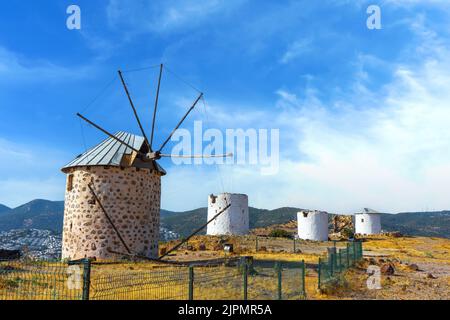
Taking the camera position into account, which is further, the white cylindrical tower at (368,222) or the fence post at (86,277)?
the white cylindrical tower at (368,222)

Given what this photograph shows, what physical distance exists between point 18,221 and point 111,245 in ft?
383

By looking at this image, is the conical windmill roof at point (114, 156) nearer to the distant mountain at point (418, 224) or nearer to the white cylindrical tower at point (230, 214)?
the white cylindrical tower at point (230, 214)

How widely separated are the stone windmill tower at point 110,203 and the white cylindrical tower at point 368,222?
4499cm

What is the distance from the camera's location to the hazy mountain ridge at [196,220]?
103 metres

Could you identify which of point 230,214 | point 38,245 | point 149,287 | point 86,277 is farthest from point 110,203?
point 38,245

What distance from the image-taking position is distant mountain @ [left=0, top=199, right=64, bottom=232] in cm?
11499

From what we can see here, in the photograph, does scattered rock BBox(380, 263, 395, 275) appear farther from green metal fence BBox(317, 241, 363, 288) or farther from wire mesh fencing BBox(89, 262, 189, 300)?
wire mesh fencing BBox(89, 262, 189, 300)

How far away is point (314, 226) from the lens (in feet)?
155

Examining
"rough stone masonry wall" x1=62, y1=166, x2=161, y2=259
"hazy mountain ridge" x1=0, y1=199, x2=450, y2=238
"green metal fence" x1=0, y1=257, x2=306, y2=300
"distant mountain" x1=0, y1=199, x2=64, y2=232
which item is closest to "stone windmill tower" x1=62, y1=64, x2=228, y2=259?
"rough stone masonry wall" x1=62, y1=166, x2=161, y2=259

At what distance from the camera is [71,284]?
11.8m

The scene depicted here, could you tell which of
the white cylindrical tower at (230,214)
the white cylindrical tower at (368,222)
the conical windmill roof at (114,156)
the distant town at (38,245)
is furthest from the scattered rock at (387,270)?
the white cylindrical tower at (368,222)

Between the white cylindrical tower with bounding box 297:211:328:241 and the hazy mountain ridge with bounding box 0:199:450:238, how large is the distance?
4383 centimetres

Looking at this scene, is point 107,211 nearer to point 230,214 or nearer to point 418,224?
point 230,214

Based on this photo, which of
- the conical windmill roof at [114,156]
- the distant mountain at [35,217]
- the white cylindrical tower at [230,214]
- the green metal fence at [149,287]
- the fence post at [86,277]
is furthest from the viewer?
the distant mountain at [35,217]
